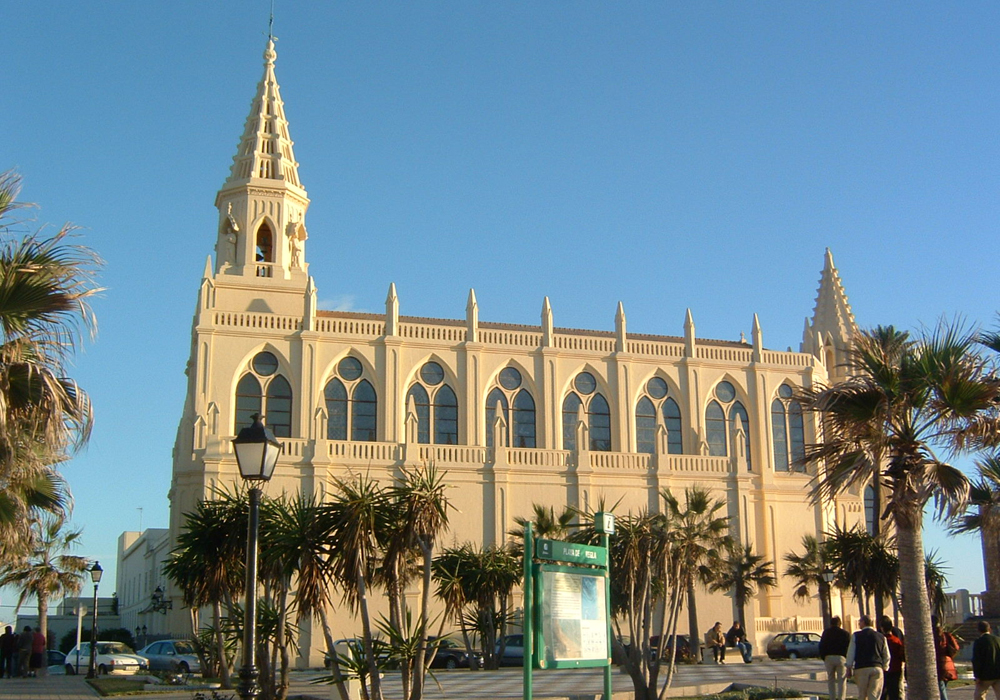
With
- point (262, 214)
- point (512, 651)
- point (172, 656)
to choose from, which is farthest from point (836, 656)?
point (262, 214)

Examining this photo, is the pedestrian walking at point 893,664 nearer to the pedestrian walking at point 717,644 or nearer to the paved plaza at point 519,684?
the paved plaza at point 519,684

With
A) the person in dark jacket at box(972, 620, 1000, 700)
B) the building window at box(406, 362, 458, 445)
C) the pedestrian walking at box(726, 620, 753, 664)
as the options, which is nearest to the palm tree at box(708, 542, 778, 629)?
the pedestrian walking at box(726, 620, 753, 664)

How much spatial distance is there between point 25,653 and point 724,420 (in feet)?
95.0

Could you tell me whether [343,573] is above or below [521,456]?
below

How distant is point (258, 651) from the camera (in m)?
18.4

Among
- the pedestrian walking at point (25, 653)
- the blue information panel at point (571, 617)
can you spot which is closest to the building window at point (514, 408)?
the pedestrian walking at point (25, 653)

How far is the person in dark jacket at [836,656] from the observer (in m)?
16.3

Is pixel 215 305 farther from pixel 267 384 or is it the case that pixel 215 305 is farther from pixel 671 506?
pixel 671 506

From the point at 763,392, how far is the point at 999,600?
16.9 meters

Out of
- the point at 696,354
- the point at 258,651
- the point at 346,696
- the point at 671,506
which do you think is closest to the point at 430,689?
the point at 258,651

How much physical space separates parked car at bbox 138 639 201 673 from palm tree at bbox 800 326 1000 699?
64.1 ft

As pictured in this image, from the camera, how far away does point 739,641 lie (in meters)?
36.3

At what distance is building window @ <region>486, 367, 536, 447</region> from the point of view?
45.1 metres

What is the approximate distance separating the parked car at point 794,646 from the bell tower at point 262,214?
75.6 ft
